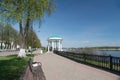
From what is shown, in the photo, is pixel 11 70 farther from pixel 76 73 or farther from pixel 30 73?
pixel 30 73

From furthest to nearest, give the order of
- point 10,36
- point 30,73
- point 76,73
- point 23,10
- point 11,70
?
point 10,36 < point 23,10 < point 11,70 < point 76,73 < point 30,73

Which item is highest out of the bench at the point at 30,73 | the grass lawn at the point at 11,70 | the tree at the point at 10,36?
the tree at the point at 10,36

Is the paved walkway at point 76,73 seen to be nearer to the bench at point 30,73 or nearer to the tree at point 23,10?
the bench at point 30,73

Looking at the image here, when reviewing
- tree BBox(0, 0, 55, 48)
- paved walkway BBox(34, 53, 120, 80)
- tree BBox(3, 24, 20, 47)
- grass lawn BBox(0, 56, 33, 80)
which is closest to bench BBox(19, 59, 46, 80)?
paved walkway BBox(34, 53, 120, 80)

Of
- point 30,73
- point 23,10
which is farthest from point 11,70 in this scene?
point 23,10

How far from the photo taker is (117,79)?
31.9 feet

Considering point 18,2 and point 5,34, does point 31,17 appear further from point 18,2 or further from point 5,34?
point 5,34

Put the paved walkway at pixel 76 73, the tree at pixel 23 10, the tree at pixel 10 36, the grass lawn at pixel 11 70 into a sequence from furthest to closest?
the tree at pixel 10 36 → the tree at pixel 23 10 → the grass lawn at pixel 11 70 → the paved walkway at pixel 76 73

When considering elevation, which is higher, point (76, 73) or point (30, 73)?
point (30, 73)

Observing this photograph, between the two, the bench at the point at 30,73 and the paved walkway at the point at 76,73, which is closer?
the bench at the point at 30,73

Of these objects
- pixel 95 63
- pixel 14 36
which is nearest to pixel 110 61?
pixel 95 63

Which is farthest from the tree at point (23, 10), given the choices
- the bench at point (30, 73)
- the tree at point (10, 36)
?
the tree at point (10, 36)

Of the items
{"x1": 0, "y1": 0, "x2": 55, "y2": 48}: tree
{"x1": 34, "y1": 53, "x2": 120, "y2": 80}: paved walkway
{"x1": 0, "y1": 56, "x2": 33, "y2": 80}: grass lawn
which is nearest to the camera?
{"x1": 34, "y1": 53, "x2": 120, "y2": 80}: paved walkway

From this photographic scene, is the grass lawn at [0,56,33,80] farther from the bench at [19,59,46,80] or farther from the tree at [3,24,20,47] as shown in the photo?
the tree at [3,24,20,47]
